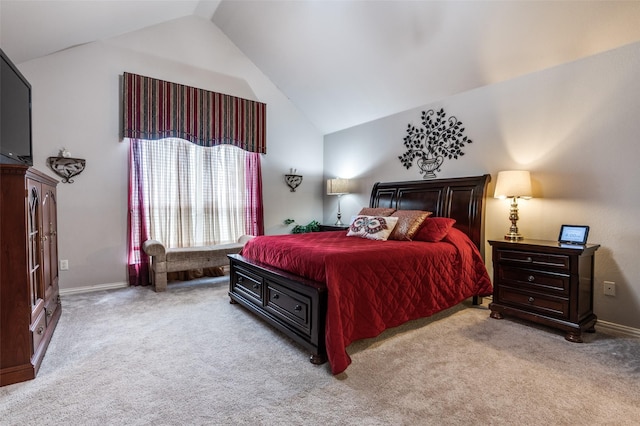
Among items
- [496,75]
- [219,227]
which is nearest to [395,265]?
[496,75]

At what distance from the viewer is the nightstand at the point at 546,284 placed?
8.24 ft

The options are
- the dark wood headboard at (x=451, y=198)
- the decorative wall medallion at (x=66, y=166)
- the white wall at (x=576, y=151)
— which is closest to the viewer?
the white wall at (x=576, y=151)

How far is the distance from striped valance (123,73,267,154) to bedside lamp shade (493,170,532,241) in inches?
140

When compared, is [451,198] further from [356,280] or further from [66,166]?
[66,166]

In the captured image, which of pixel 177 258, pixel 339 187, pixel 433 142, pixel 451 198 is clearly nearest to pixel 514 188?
pixel 451 198

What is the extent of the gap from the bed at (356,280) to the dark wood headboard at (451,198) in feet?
0.04

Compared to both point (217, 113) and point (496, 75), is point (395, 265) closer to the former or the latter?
point (496, 75)

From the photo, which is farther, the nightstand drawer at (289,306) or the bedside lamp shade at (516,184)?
the bedside lamp shade at (516,184)

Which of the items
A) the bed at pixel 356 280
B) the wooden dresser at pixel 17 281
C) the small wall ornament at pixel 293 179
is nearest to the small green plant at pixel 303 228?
the small wall ornament at pixel 293 179

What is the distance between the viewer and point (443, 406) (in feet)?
5.49

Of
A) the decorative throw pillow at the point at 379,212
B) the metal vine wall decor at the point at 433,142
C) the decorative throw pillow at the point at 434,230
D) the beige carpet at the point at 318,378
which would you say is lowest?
the beige carpet at the point at 318,378

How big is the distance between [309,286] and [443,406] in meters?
1.04

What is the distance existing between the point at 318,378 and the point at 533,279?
6.78ft

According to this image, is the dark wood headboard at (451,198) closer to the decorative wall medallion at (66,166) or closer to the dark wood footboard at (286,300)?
the dark wood footboard at (286,300)
